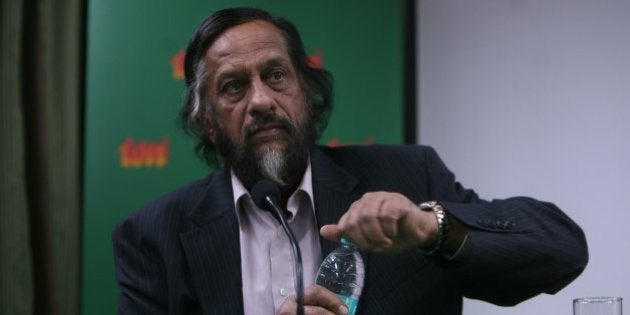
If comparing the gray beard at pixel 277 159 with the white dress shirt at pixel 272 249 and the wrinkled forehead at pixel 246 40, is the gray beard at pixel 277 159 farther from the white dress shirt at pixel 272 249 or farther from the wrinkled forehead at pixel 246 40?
the wrinkled forehead at pixel 246 40

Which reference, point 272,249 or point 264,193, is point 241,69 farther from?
point 264,193

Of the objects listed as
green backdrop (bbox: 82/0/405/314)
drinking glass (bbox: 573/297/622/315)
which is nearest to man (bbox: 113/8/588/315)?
drinking glass (bbox: 573/297/622/315)

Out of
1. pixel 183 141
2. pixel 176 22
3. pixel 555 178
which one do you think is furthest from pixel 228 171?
pixel 555 178

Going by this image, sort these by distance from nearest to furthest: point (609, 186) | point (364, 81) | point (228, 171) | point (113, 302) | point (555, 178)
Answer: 1. point (228, 171)
2. point (609, 186)
3. point (555, 178)
4. point (113, 302)
5. point (364, 81)

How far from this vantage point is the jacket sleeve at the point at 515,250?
4.08ft

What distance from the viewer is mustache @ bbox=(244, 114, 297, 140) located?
159 centimetres

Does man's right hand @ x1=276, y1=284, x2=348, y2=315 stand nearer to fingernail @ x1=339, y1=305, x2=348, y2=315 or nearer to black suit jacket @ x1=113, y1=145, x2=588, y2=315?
fingernail @ x1=339, y1=305, x2=348, y2=315

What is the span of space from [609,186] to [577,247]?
29.9 inches

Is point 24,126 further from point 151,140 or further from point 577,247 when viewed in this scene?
point 577,247

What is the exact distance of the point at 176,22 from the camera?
2.43 metres

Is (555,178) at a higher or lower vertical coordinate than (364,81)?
lower

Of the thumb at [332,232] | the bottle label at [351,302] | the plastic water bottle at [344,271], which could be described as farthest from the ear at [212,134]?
the thumb at [332,232]

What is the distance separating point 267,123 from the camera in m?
1.60

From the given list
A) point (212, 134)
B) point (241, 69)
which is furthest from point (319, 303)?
point (212, 134)
